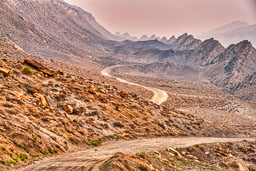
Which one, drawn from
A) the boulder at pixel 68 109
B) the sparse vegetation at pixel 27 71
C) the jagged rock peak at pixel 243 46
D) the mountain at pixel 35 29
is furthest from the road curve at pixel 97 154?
the jagged rock peak at pixel 243 46

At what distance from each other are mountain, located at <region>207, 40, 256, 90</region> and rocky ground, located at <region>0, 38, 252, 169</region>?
3975 inches

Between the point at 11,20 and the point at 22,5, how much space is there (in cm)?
4933

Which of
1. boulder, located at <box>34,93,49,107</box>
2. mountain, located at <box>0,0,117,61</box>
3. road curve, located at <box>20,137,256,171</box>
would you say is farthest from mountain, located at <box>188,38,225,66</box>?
boulder, located at <box>34,93,49,107</box>

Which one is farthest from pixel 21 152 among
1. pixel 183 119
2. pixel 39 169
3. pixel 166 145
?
pixel 183 119

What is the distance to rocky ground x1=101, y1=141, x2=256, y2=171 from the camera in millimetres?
11289

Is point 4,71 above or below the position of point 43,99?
above

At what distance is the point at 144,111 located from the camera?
2798 centimetres

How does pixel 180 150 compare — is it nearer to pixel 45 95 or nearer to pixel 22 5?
pixel 45 95

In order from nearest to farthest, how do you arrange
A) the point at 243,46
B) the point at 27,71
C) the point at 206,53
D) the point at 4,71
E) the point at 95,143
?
1. the point at 95,143
2. the point at 4,71
3. the point at 27,71
4. the point at 243,46
5. the point at 206,53

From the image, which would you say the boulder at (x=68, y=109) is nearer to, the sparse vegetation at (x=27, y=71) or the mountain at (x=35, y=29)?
the sparse vegetation at (x=27, y=71)

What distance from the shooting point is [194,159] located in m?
18.3

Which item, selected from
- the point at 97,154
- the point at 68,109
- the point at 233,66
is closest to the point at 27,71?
the point at 68,109

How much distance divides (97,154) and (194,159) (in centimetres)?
908

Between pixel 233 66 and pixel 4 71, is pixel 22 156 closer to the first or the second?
pixel 4 71
